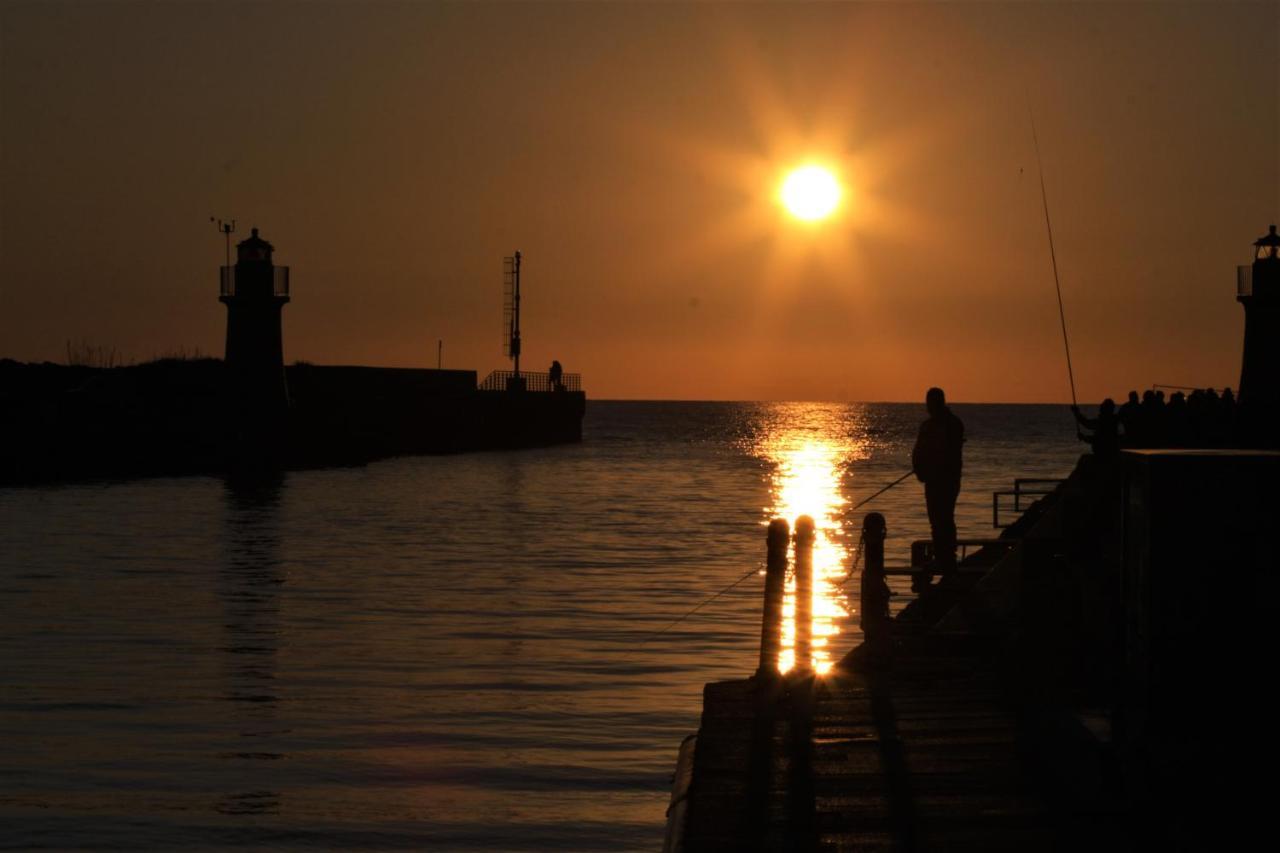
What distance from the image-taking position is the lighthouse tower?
6034 cm

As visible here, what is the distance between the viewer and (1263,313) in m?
43.7

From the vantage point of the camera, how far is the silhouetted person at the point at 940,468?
13.9m

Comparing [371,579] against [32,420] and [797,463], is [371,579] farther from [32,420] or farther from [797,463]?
[797,463]

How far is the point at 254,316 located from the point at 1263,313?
37.8 meters

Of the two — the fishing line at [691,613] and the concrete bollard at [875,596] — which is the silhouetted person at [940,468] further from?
the fishing line at [691,613]

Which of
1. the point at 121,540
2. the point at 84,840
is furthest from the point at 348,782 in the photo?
the point at 121,540

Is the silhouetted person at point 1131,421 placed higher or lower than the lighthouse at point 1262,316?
lower

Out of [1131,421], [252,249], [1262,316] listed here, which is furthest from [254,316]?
[1131,421]

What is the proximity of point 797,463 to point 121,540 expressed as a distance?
69911 mm

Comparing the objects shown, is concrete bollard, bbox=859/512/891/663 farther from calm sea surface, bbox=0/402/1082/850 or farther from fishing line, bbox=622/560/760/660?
fishing line, bbox=622/560/760/660

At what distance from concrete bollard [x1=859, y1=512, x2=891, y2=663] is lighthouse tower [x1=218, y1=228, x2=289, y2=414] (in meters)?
52.9

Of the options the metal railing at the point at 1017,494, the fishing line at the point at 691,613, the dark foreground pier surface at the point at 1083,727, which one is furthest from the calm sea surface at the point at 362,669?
the dark foreground pier surface at the point at 1083,727

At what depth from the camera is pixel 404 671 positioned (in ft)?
53.3

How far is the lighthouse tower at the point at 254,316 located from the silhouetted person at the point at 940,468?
49.9 meters
